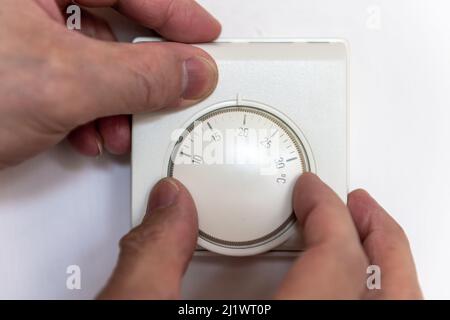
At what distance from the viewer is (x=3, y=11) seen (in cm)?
43

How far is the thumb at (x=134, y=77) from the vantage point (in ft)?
1.35

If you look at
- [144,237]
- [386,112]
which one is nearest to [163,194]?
[144,237]

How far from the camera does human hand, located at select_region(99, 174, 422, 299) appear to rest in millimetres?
352

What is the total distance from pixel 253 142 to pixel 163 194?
3.7 inches

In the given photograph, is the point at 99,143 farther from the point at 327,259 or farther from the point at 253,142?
the point at 327,259

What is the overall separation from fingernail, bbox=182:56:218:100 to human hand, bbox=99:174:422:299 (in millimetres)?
83

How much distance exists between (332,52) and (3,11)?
0.95 feet

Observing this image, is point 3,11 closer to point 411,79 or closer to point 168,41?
point 168,41

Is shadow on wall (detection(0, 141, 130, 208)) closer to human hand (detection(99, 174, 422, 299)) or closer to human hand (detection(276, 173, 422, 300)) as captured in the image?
human hand (detection(99, 174, 422, 299))

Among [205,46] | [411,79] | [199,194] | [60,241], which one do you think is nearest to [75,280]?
[60,241]

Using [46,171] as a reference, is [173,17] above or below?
above

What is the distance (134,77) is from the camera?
0.42m

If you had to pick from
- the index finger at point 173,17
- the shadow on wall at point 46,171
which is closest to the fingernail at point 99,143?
the shadow on wall at point 46,171

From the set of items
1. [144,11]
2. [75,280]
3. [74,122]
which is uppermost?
[144,11]
